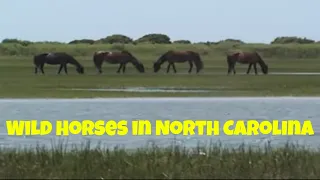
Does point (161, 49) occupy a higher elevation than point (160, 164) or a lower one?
lower

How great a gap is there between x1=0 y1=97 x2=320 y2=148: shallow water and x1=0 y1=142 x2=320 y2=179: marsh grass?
325cm

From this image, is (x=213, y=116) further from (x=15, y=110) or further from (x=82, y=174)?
(x=82, y=174)

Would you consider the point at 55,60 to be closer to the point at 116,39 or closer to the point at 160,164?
the point at 160,164

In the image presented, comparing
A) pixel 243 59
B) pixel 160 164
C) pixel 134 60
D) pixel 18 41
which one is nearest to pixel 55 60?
pixel 134 60

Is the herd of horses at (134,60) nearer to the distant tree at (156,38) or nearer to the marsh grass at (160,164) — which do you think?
the marsh grass at (160,164)

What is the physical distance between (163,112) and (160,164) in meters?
12.5

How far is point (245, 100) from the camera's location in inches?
1145

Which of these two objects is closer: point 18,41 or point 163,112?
point 163,112

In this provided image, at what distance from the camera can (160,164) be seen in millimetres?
10312

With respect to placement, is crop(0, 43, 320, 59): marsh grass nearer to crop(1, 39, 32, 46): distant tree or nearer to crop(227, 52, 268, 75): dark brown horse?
crop(1, 39, 32, 46): distant tree

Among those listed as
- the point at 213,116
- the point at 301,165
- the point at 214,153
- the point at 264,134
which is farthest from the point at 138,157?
the point at 213,116

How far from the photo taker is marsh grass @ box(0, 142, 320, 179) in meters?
9.87

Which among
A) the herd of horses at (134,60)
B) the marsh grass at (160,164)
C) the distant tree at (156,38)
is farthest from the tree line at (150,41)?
the marsh grass at (160,164)

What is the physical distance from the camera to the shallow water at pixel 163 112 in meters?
15.4
